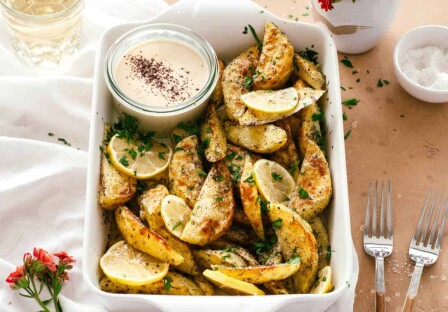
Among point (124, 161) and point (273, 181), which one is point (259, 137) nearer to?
point (273, 181)

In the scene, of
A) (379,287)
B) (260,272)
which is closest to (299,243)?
(260,272)

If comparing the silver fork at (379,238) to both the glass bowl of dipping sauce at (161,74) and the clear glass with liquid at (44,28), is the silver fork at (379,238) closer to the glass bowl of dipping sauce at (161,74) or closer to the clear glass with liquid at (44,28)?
the glass bowl of dipping sauce at (161,74)

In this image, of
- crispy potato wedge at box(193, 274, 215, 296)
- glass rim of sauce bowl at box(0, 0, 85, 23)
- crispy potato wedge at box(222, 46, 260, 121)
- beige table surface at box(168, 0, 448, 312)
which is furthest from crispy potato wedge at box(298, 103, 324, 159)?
glass rim of sauce bowl at box(0, 0, 85, 23)

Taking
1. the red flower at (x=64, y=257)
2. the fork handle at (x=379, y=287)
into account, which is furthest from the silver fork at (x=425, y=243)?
the red flower at (x=64, y=257)

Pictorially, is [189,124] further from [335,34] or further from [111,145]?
[335,34]

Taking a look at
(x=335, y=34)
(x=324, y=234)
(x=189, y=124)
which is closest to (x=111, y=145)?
(x=189, y=124)
